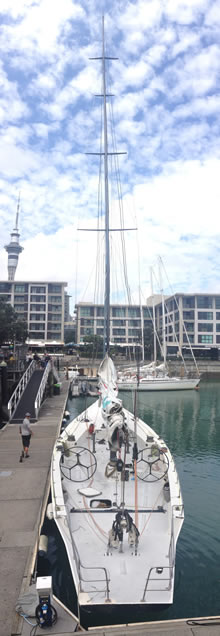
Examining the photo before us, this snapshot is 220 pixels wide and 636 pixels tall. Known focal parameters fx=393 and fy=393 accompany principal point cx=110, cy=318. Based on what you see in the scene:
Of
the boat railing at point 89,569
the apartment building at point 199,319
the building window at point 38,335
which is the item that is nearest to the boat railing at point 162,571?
the boat railing at point 89,569

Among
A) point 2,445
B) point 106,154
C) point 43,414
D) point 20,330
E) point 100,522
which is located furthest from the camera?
point 20,330

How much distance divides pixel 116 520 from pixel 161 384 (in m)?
41.4

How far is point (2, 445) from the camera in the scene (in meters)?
15.4

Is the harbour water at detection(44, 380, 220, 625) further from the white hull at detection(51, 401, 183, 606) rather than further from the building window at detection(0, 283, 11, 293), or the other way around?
the building window at detection(0, 283, 11, 293)

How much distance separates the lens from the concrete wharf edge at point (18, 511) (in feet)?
20.2

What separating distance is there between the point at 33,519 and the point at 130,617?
2950mm

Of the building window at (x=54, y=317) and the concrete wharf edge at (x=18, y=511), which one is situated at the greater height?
the building window at (x=54, y=317)

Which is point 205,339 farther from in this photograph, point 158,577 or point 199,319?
point 158,577

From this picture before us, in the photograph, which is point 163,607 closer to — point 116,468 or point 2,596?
point 2,596

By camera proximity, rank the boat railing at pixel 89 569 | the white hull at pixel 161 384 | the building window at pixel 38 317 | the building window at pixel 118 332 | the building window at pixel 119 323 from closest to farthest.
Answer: the boat railing at pixel 89 569
the white hull at pixel 161 384
the building window at pixel 38 317
the building window at pixel 118 332
the building window at pixel 119 323

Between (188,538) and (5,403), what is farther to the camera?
(5,403)

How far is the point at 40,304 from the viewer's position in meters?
96.3


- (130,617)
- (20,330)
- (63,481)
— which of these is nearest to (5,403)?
(63,481)

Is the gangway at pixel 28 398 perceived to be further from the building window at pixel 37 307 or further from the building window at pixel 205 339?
the building window at pixel 37 307
